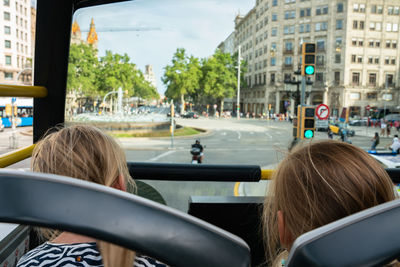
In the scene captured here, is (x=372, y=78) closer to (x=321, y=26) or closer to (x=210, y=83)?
(x=321, y=26)

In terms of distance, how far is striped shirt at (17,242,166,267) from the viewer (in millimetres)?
530

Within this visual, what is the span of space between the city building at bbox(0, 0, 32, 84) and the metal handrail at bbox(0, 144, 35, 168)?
33 centimetres

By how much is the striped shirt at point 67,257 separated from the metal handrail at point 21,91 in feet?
2.60

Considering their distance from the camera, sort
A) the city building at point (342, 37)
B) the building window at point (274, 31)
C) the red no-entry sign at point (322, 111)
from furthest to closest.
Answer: the red no-entry sign at point (322, 111) < the building window at point (274, 31) < the city building at point (342, 37)

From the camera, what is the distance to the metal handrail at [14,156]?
3.87 ft

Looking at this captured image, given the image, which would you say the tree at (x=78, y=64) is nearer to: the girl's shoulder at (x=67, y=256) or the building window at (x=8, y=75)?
the building window at (x=8, y=75)

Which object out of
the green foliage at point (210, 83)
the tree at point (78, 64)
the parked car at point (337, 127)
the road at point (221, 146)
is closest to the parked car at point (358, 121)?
the road at point (221, 146)

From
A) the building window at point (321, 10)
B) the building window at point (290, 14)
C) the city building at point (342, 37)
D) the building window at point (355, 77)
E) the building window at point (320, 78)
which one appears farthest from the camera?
the building window at point (320, 78)

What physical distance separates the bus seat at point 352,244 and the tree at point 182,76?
97.5 inches

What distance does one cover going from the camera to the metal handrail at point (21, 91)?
117 cm

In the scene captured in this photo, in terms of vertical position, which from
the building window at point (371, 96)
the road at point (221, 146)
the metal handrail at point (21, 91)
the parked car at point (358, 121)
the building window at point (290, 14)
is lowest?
the road at point (221, 146)

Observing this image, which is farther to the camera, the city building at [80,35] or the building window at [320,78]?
the building window at [320,78]

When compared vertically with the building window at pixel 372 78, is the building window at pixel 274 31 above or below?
above

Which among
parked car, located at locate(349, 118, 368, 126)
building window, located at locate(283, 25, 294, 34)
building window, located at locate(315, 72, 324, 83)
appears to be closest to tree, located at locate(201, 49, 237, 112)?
building window, located at locate(283, 25, 294, 34)
